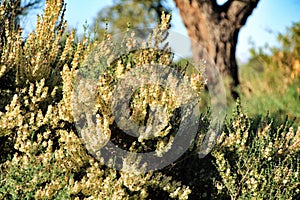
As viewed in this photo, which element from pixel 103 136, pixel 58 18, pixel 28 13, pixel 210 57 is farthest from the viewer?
pixel 210 57

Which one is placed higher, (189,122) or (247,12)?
(247,12)

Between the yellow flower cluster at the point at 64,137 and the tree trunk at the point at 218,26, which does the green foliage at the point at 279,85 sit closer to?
the tree trunk at the point at 218,26

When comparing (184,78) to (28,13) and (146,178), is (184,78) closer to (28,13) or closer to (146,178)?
(146,178)

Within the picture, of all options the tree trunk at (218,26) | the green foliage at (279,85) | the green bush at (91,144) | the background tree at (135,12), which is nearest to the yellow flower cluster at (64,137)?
the green bush at (91,144)

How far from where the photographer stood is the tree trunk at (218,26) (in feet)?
24.0

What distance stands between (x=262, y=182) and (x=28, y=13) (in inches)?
158

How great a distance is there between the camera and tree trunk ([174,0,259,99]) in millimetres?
7312

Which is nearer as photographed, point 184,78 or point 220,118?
point 184,78

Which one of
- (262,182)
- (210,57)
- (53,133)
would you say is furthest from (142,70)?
(210,57)

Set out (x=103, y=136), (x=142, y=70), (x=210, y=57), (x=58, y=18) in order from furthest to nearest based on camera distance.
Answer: (x=210, y=57), (x=58, y=18), (x=142, y=70), (x=103, y=136)

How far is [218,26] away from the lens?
7371 millimetres

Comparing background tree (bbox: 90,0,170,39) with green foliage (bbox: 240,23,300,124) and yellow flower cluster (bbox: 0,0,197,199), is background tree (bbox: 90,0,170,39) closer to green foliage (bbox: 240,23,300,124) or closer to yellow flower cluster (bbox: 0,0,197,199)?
green foliage (bbox: 240,23,300,124)

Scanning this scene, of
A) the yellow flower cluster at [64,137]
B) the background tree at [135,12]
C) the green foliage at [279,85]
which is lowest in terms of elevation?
the yellow flower cluster at [64,137]

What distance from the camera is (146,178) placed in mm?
3029
